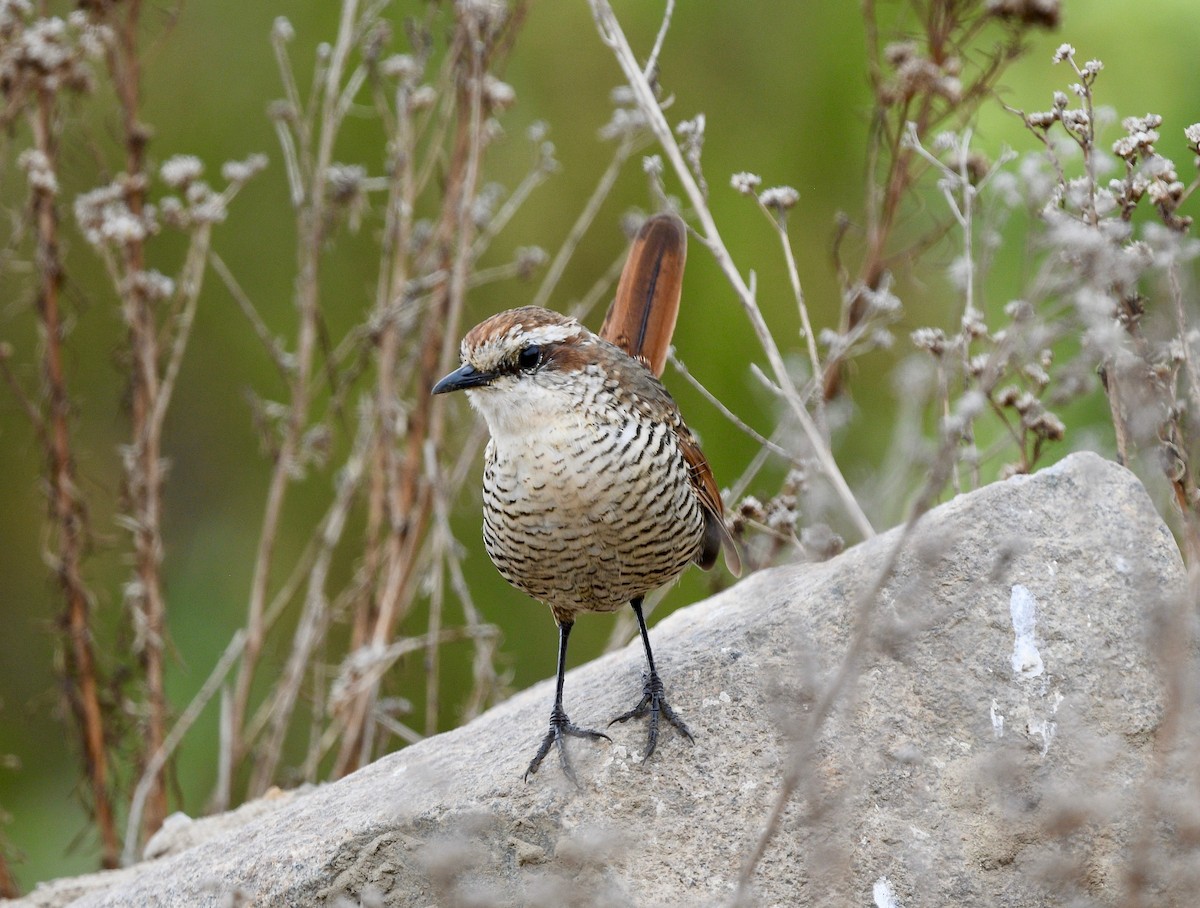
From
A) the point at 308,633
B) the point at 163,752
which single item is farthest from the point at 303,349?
the point at 163,752

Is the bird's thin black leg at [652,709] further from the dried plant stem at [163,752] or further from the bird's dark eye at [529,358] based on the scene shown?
the dried plant stem at [163,752]

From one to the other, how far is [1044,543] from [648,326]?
4.24 feet

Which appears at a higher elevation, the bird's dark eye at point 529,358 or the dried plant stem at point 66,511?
the bird's dark eye at point 529,358

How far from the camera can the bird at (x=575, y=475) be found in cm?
305

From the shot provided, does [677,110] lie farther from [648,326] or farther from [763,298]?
[648,326]

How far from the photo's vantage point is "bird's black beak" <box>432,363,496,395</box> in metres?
3.12

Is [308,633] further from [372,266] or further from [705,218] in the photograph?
[372,266]

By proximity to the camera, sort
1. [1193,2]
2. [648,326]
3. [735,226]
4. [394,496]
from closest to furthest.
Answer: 1. [648,326]
2. [394,496]
3. [1193,2]
4. [735,226]

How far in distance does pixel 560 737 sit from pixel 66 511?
2.26m

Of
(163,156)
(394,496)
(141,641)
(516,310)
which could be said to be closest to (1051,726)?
(516,310)

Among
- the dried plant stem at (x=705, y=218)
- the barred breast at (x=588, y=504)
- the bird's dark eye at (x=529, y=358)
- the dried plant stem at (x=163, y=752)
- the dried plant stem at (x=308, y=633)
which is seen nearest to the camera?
the barred breast at (x=588, y=504)

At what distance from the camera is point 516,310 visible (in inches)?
128

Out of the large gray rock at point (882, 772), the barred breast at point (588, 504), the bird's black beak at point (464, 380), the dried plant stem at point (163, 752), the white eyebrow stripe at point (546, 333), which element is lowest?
the dried plant stem at point (163, 752)

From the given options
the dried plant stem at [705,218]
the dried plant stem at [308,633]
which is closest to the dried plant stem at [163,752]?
the dried plant stem at [308,633]
